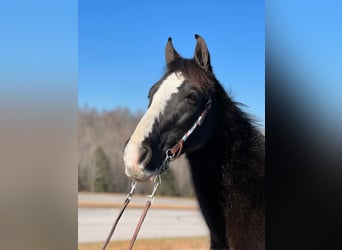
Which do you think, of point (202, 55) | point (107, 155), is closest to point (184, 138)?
point (202, 55)

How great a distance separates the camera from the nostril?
136 cm

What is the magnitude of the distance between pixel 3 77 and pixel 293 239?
1130mm

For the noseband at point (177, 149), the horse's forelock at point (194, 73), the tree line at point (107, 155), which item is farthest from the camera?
the tree line at point (107, 155)

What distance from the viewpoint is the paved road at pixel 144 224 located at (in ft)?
6.71

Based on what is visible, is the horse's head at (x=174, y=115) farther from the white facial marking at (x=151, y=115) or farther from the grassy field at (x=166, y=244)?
the grassy field at (x=166, y=244)

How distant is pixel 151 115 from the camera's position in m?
1.46

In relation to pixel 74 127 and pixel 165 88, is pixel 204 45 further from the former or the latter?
pixel 74 127

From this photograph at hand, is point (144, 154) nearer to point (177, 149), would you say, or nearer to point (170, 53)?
point (177, 149)

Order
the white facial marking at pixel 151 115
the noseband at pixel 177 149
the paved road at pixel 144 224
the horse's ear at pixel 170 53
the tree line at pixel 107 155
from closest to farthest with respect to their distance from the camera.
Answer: the white facial marking at pixel 151 115 → the noseband at pixel 177 149 → the horse's ear at pixel 170 53 → the tree line at pixel 107 155 → the paved road at pixel 144 224

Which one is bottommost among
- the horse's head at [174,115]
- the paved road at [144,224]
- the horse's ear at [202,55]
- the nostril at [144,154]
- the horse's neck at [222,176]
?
the paved road at [144,224]

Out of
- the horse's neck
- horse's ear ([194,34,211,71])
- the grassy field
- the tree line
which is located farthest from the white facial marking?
the grassy field

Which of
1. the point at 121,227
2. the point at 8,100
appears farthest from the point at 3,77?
the point at 121,227

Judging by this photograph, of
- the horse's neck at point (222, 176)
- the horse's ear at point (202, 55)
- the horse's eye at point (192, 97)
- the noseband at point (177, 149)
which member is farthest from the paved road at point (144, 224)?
the horse's ear at point (202, 55)

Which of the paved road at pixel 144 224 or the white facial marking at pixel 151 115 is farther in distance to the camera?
the paved road at pixel 144 224
